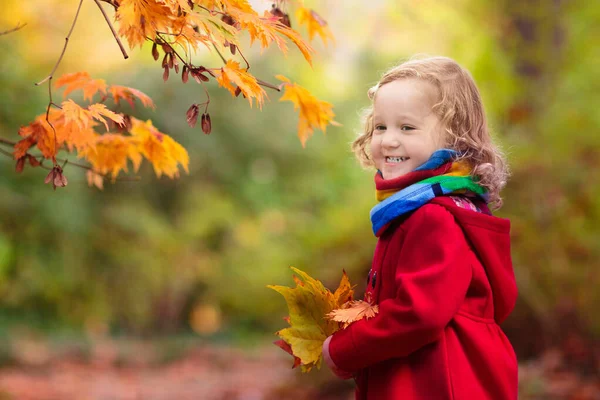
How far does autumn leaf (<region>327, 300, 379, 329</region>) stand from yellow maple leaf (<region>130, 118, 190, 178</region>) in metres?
0.88

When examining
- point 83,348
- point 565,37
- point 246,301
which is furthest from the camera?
point 246,301

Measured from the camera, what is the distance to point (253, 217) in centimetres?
923

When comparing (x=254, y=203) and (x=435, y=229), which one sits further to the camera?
(x=254, y=203)

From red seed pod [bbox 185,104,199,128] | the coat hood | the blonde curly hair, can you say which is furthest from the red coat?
red seed pod [bbox 185,104,199,128]

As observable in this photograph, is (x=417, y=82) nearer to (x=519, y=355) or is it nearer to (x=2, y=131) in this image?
(x=519, y=355)

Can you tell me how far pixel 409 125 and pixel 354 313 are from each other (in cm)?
56

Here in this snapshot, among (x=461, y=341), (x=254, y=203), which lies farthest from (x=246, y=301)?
(x=461, y=341)

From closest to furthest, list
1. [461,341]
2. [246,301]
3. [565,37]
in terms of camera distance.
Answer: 1. [461,341]
2. [565,37]
3. [246,301]

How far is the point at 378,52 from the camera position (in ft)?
32.8

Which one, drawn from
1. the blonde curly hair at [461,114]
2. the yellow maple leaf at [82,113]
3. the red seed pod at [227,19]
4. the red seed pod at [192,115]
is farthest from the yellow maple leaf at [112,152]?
the blonde curly hair at [461,114]

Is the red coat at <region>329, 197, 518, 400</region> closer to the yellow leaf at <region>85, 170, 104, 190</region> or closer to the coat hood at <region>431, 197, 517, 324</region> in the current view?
the coat hood at <region>431, 197, 517, 324</region>

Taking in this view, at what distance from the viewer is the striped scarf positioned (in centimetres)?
183

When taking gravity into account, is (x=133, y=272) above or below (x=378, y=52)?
below

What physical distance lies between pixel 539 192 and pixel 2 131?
4.34m
